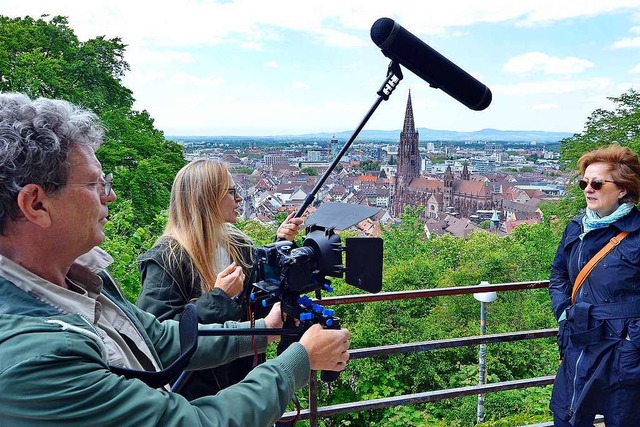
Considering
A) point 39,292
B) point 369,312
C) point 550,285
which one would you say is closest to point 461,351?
point 369,312

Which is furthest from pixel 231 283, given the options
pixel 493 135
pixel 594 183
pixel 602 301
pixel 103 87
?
pixel 493 135

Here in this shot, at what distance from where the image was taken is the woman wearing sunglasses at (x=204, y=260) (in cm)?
163

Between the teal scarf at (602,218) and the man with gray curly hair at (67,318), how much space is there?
62.5 inches

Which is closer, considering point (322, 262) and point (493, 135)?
point (322, 262)

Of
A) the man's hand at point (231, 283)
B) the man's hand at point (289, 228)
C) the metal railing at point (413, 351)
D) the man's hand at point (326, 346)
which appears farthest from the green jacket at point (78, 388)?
the metal railing at point (413, 351)

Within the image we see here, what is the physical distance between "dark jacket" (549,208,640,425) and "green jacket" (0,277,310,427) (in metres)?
1.54

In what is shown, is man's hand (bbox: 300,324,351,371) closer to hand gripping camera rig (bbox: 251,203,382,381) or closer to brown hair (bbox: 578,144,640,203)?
hand gripping camera rig (bbox: 251,203,382,381)

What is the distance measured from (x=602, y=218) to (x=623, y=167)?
0.26 meters

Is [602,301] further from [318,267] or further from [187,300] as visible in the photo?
[187,300]

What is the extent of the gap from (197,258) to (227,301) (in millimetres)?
269

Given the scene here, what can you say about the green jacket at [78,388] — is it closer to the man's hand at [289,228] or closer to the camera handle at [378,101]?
the camera handle at [378,101]

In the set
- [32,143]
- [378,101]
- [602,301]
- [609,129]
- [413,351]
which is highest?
[609,129]

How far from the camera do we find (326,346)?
110cm

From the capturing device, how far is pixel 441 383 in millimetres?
11656
